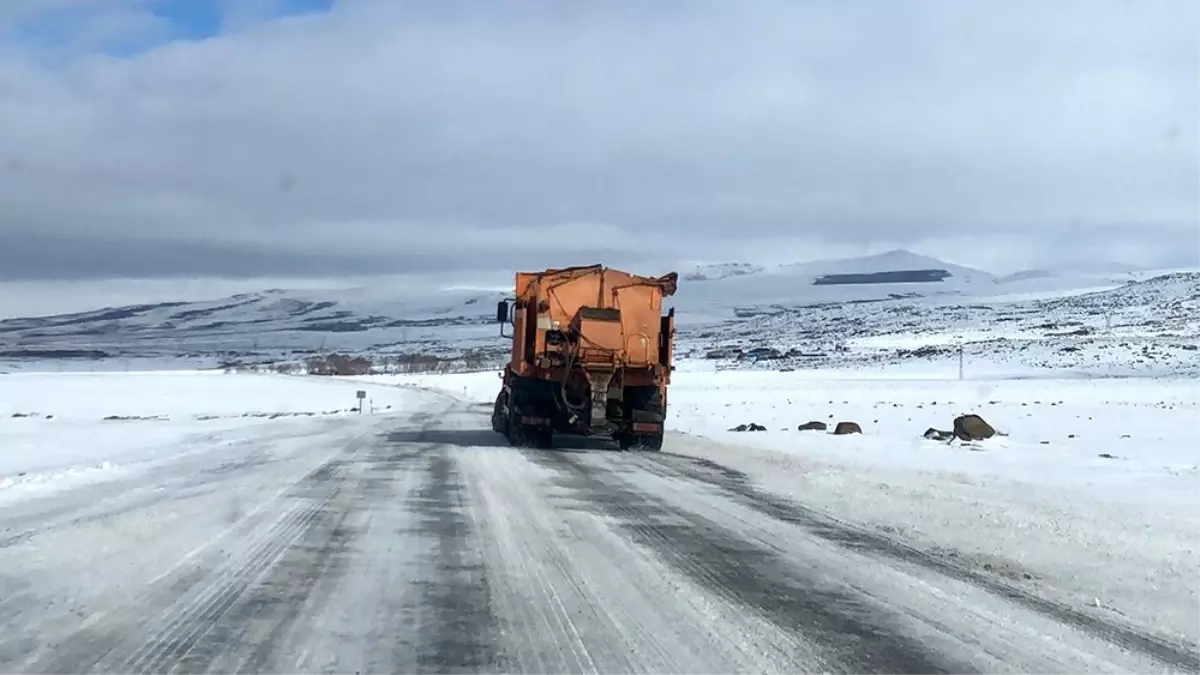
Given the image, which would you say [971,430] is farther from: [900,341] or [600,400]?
[900,341]

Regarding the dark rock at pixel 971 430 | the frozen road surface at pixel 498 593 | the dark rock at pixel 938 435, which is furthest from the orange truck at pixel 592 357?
the frozen road surface at pixel 498 593

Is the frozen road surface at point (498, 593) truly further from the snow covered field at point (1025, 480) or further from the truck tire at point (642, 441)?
the truck tire at point (642, 441)

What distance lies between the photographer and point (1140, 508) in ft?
42.6

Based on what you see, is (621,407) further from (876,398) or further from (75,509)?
(876,398)

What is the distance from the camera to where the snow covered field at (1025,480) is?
8883 millimetres

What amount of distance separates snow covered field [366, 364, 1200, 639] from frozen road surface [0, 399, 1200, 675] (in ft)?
2.46

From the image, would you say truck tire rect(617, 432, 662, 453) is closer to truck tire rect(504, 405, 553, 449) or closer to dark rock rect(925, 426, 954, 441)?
truck tire rect(504, 405, 553, 449)

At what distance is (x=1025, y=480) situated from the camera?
16.6m

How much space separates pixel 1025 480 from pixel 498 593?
37.0 feet

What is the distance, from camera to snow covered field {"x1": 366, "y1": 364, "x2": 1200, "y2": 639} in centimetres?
888

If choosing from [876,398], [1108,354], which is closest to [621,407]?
[876,398]

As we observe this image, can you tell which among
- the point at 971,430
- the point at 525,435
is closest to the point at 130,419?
the point at 525,435

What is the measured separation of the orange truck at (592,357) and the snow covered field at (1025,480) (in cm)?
149

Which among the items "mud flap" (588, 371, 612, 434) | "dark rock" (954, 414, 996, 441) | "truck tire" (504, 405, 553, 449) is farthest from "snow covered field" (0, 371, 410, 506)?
"dark rock" (954, 414, 996, 441)
